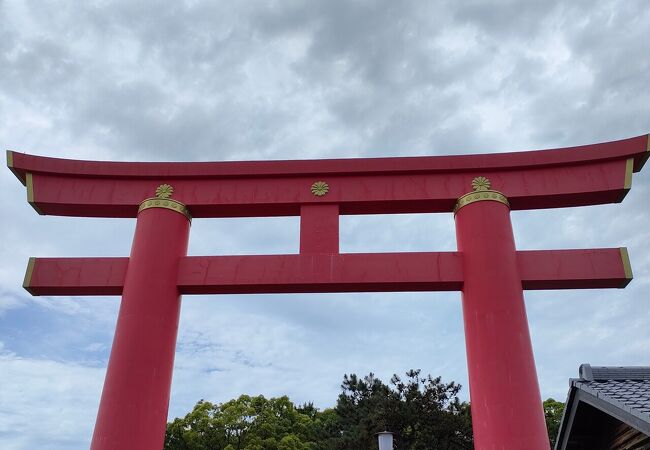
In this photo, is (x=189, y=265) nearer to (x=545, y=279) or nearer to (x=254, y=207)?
(x=254, y=207)

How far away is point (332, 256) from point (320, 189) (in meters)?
1.20

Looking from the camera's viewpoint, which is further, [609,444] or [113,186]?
[113,186]

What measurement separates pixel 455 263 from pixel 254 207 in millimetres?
3182

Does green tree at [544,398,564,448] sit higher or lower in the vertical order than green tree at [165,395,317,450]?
higher

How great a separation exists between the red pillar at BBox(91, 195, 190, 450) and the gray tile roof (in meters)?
5.08

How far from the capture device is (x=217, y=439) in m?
21.5

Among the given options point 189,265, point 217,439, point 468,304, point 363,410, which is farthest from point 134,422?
point 217,439

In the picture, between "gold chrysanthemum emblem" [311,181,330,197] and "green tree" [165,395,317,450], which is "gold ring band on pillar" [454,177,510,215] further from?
"green tree" [165,395,317,450]

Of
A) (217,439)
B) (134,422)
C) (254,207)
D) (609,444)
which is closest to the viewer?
(609,444)

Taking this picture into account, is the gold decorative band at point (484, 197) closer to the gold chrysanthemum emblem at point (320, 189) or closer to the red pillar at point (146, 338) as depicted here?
the gold chrysanthemum emblem at point (320, 189)

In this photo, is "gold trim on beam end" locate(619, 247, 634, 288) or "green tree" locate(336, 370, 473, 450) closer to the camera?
"gold trim on beam end" locate(619, 247, 634, 288)

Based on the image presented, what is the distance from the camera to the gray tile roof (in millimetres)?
4742

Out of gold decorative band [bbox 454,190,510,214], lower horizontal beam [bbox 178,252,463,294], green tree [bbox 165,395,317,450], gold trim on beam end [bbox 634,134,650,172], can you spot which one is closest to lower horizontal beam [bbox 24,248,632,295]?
lower horizontal beam [bbox 178,252,463,294]

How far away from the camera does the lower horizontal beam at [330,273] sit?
7789 millimetres
